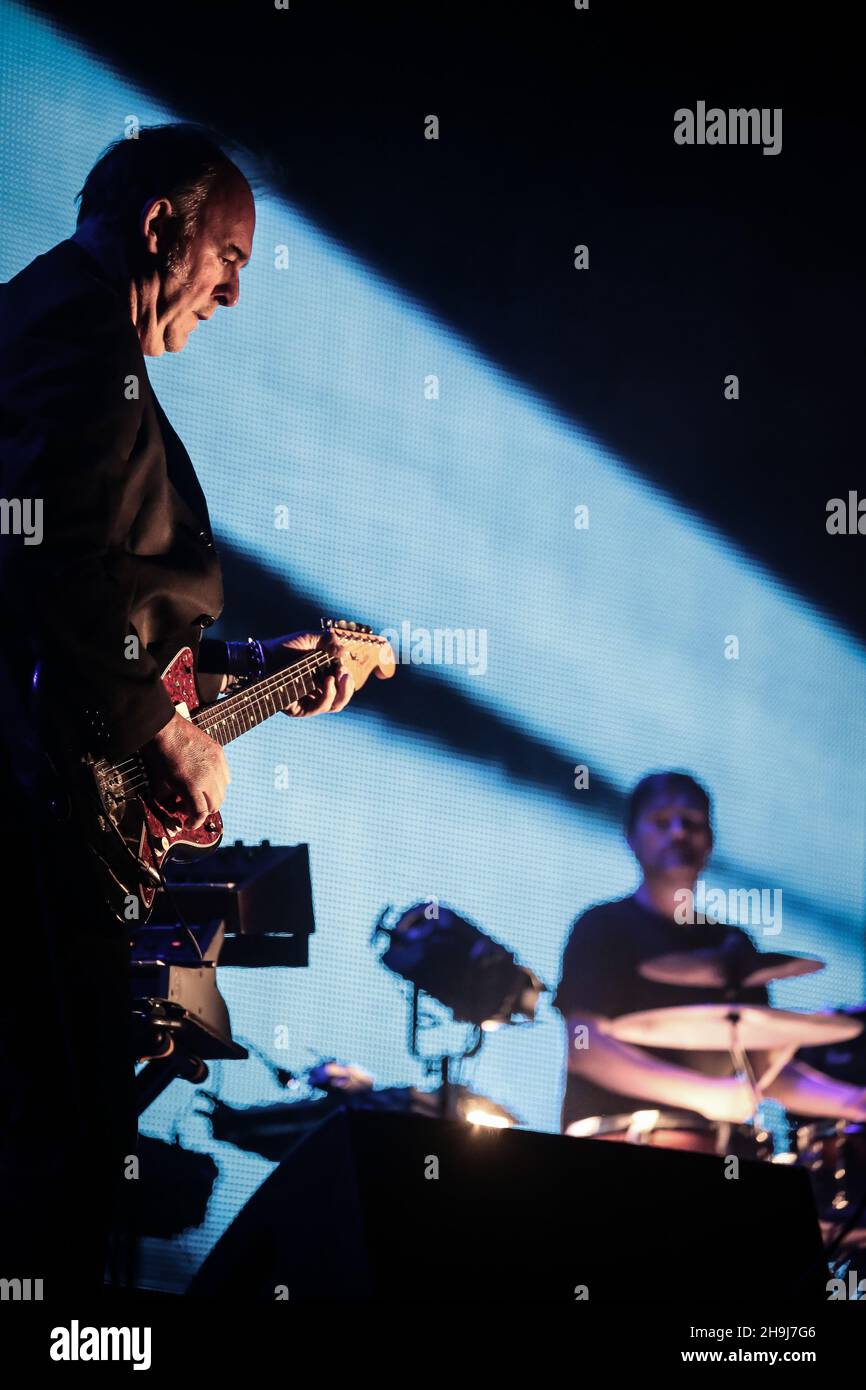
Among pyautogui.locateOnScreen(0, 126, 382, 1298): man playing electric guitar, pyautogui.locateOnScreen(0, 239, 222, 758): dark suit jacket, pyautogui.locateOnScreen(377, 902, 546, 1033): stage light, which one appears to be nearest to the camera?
pyautogui.locateOnScreen(0, 126, 382, 1298): man playing electric guitar

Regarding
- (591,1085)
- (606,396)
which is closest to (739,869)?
(591,1085)

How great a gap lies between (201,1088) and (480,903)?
0.99 meters

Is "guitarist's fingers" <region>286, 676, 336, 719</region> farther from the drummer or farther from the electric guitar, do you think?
the drummer

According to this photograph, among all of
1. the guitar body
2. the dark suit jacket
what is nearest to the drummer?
the guitar body

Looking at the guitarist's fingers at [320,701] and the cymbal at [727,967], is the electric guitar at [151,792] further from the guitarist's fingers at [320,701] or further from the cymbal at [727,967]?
the cymbal at [727,967]

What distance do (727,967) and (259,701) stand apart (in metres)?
1.80

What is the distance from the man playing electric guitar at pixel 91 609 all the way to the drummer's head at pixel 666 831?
7.04ft

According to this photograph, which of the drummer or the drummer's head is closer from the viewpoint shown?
the drummer

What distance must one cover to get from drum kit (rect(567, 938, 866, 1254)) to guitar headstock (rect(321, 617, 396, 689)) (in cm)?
129

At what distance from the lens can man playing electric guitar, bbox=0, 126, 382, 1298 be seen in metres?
1.60

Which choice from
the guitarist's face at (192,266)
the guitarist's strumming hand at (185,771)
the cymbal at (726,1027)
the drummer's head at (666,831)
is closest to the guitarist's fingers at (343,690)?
the guitarist's strumming hand at (185,771)

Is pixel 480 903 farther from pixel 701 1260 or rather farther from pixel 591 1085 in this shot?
pixel 701 1260

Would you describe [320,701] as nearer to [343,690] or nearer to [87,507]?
[343,690]

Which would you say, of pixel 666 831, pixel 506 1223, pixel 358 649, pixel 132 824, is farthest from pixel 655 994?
pixel 506 1223
